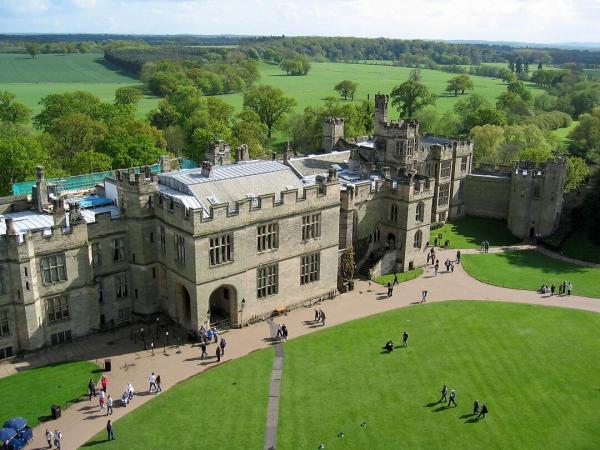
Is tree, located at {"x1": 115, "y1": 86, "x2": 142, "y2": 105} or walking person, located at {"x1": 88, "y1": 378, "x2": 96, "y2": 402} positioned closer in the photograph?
walking person, located at {"x1": 88, "y1": 378, "x2": 96, "y2": 402}

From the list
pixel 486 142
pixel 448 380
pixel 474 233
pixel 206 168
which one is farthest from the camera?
pixel 486 142

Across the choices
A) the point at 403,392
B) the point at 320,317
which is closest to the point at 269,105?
the point at 320,317

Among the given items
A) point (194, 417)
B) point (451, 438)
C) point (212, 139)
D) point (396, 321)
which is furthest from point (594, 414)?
point (212, 139)

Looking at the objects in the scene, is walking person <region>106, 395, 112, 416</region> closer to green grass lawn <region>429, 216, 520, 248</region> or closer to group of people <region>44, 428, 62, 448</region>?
group of people <region>44, 428, 62, 448</region>

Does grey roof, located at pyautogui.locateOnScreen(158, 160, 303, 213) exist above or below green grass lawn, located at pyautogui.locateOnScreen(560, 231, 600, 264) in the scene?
above

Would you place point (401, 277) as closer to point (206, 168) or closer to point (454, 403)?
point (454, 403)

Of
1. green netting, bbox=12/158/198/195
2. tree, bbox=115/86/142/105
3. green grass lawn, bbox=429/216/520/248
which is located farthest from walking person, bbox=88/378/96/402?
tree, bbox=115/86/142/105
